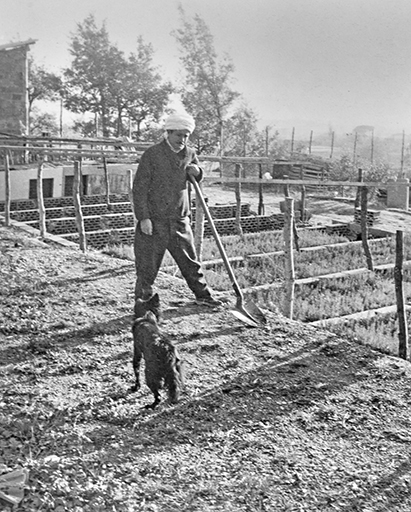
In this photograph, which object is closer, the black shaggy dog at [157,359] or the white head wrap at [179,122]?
the black shaggy dog at [157,359]

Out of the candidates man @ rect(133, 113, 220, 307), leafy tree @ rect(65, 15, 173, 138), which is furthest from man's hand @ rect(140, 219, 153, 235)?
leafy tree @ rect(65, 15, 173, 138)

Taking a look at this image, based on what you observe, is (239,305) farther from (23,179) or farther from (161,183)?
(23,179)

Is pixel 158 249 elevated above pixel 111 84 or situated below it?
below

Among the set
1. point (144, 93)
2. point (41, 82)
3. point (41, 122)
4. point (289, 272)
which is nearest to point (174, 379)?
point (289, 272)

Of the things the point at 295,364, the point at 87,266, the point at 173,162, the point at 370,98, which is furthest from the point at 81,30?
the point at 370,98

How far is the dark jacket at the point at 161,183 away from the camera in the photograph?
257 inches

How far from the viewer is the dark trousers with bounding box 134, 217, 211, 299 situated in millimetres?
6672

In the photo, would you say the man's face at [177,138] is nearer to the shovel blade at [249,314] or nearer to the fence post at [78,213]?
the shovel blade at [249,314]

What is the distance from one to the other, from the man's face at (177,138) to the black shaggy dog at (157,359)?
208 cm

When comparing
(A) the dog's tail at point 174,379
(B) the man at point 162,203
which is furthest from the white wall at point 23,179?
(A) the dog's tail at point 174,379

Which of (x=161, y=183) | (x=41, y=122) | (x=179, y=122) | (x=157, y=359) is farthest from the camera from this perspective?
(x=41, y=122)

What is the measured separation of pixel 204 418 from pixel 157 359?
0.50 meters

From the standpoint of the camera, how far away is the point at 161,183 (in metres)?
6.61

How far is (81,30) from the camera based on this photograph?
28250mm
